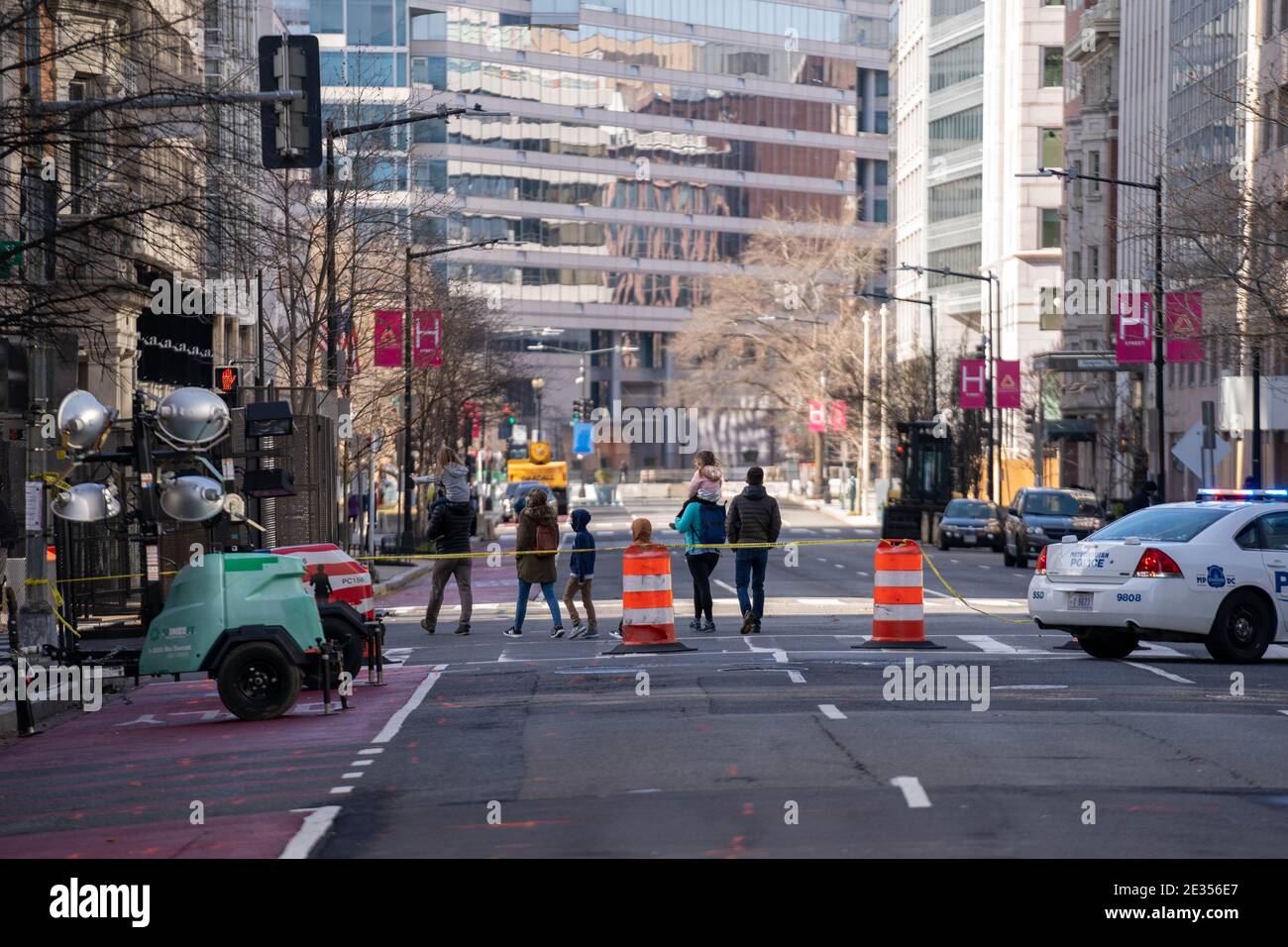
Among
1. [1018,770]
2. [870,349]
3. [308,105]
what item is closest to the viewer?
[1018,770]

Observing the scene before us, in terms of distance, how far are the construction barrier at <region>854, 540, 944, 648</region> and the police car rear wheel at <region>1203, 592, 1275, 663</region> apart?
299 centimetres

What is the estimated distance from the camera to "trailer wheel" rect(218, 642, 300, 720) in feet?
55.7

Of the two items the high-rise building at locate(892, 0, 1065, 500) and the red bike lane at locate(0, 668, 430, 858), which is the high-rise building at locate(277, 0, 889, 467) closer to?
the high-rise building at locate(892, 0, 1065, 500)

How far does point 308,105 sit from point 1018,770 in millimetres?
10669

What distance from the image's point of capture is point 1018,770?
41.7 feet

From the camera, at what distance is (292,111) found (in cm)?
2042

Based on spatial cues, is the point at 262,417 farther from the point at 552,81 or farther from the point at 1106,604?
the point at 552,81

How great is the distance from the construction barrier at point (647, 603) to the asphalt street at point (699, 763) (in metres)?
0.52

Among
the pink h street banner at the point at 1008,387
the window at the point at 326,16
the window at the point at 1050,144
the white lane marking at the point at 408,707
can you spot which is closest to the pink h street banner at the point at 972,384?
the pink h street banner at the point at 1008,387

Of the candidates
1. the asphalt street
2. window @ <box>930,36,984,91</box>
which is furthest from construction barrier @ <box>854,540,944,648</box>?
window @ <box>930,36,984,91</box>

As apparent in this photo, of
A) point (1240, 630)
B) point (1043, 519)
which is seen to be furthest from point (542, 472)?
point (1240, 630)

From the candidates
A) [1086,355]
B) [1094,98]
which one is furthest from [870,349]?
[1086,355]

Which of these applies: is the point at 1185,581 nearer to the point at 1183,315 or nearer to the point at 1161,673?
the point at 1161,673
